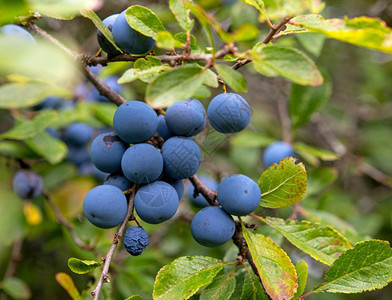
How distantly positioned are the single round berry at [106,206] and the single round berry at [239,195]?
232 mm

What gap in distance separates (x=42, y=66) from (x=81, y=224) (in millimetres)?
1434

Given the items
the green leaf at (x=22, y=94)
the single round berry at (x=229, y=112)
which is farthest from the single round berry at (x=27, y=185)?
the single round berry at (x=229, y=112)

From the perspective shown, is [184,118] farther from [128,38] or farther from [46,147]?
[46,147]

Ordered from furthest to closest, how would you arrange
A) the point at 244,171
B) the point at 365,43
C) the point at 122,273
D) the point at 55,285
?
the point at 55,285
the point at 244,171
the point at 122,273
the point at 365,43

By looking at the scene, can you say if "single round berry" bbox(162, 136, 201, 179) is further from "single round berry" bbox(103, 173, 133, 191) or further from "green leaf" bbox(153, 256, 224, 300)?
"green leaf" bbox(153, 256, 224, 300)

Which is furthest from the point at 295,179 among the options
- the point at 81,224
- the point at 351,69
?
the point at 351,69

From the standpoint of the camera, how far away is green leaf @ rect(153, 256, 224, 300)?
0.85 metres

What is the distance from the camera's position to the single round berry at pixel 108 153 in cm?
93

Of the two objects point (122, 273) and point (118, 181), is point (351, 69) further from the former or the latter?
point (118, 181)

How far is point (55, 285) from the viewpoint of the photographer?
7.63ft

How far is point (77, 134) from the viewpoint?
186 centimetres

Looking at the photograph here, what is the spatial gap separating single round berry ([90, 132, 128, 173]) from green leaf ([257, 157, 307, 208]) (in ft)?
1.17

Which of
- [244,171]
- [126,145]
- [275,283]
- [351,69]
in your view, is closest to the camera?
[275,283]

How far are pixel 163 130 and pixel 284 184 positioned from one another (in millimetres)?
327
